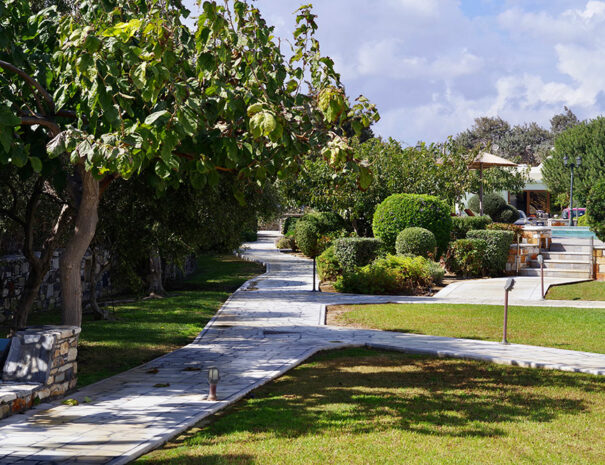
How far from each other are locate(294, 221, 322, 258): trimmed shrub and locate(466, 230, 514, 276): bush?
8559 millimetres

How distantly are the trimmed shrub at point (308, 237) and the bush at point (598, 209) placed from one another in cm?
1208

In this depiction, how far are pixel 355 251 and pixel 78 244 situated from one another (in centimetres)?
1186

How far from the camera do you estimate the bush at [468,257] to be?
21.0m

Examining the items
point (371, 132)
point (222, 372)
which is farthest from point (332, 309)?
point (371, 132)

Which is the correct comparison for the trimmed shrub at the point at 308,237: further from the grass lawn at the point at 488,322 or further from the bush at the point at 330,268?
the grass lawn at the point at 488,322

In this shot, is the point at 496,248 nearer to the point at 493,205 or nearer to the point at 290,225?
the point at 493,205

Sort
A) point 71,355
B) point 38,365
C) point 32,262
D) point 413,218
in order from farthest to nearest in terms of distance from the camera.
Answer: point 413,218
point 32,262
point 71,355
point 38,365

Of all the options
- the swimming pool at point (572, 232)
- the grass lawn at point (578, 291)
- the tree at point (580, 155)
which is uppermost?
the tree at point (580, 155)

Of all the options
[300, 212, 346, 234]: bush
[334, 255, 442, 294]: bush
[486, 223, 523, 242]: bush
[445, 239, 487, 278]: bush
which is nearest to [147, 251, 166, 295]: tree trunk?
[334, 255, 442, 294]: bush

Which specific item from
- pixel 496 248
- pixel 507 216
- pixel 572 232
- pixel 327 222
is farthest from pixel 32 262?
pixel 507 216

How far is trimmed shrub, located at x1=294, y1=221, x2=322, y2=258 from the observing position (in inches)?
1113

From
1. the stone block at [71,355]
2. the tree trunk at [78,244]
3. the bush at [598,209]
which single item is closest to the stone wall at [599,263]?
the bush at [598,209]

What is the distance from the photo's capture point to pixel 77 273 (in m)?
8.80

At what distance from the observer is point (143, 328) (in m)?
12.7
